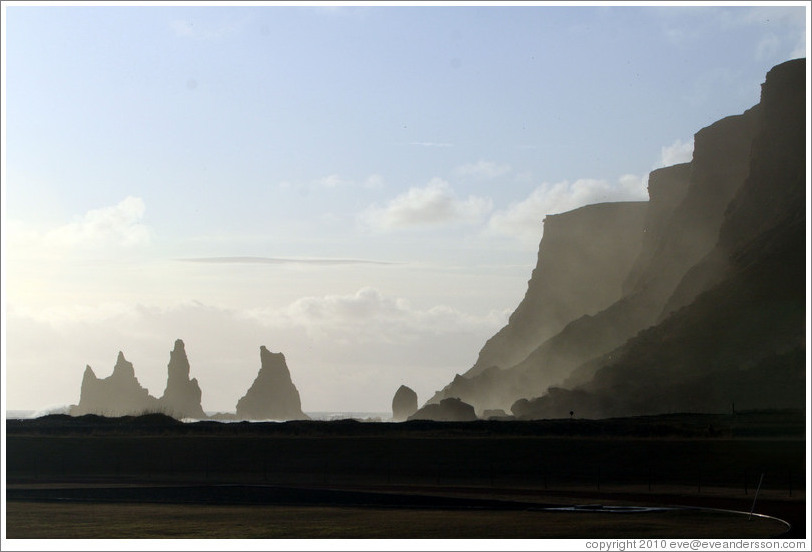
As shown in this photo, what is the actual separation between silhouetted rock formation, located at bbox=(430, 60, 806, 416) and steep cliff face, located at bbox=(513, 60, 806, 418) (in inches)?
7.0

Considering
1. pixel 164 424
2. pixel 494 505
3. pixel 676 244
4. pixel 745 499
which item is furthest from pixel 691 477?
pixel 676 244

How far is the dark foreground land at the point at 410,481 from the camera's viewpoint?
132 feet

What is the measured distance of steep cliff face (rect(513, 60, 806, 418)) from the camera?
400ft

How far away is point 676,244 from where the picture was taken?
169750 millimetres

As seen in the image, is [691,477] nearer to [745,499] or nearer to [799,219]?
[745,499]

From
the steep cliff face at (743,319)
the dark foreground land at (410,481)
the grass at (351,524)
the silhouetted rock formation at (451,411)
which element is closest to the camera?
the grass at (351,524)

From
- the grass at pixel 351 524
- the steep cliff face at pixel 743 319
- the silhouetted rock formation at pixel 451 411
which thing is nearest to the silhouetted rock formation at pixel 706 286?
the steep cliff face at pixel 743 319

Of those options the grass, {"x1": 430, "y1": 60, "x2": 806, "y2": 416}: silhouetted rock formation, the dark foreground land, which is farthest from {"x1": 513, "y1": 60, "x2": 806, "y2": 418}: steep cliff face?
the grass

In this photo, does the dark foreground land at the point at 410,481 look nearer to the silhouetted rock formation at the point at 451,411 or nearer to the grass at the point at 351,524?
the grass at the point at 351,524

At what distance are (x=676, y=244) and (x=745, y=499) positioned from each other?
12002 centimetres

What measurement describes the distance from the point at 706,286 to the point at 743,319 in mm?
18659

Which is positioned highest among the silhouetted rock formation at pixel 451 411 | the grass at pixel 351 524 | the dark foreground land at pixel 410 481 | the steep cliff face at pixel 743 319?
the steep cliff face at pixel 743 319

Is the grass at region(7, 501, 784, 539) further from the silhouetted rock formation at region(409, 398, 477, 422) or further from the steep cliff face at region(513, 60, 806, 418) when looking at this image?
the silhouetted rock formation at region(409, 398, 477, 422)

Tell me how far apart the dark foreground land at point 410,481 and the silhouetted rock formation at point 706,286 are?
25.4 meters
